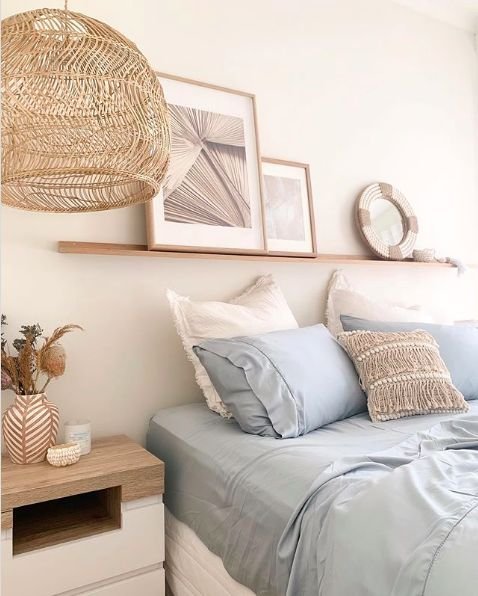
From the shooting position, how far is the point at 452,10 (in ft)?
10.2

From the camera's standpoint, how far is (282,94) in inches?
97.1

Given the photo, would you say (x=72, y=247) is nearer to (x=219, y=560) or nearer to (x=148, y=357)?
(x=148, y=357)

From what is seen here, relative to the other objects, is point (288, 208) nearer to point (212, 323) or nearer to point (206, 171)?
point (206, 171)

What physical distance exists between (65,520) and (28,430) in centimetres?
30

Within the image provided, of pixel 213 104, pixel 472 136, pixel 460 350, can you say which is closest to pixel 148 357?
pixel 213 104

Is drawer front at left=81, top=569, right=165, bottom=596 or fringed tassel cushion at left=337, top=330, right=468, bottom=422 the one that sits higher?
fringed tassel cushion at left=337, top=330, right=468, bottom=422

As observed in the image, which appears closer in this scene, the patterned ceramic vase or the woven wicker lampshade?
the woven wicker lampshade

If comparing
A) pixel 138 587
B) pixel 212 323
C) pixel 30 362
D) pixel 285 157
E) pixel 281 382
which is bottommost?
pixel 138 587

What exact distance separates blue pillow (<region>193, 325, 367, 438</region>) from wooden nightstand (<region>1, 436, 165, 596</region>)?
33 centimetres

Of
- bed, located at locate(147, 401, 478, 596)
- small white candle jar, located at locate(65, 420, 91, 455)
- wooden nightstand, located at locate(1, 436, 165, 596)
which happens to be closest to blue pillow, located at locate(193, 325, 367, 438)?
bed, located at locate(147, 401, 478, 596)

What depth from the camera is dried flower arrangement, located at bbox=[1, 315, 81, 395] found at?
1.65 meters

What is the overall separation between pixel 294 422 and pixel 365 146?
179 centimetres

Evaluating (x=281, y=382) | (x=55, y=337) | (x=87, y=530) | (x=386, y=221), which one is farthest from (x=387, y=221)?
(x=87, y=530)

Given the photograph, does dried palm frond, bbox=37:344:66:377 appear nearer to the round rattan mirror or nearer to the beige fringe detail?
the beige fringe detail
